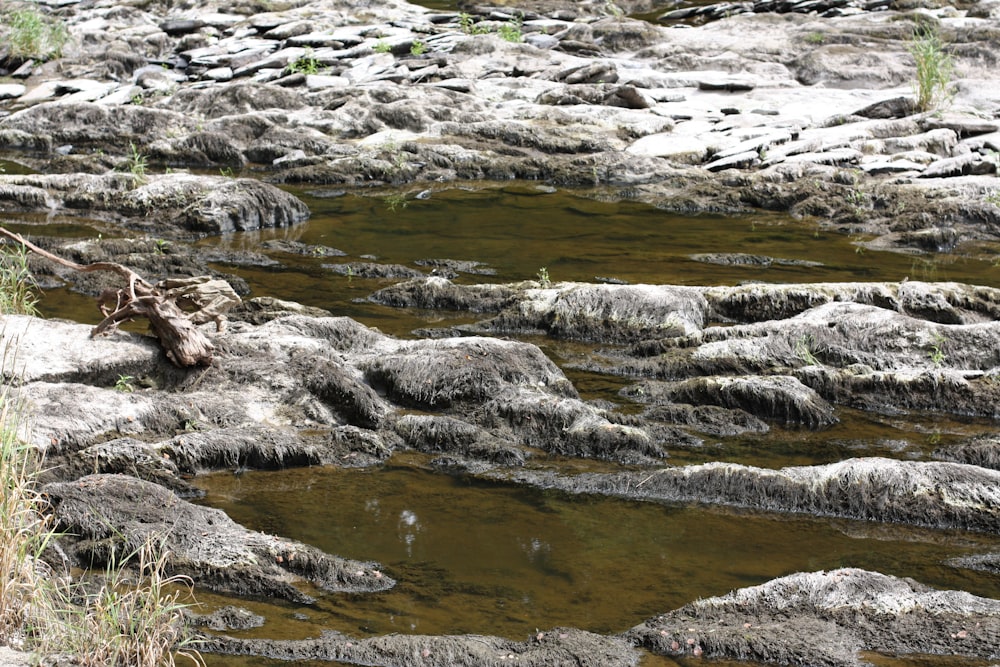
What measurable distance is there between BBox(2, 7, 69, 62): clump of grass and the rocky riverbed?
0.27 metres

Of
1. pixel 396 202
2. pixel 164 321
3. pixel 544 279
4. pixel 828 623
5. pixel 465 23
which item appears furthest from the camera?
pixel 465 23

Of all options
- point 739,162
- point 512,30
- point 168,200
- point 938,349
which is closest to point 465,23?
point 512,30

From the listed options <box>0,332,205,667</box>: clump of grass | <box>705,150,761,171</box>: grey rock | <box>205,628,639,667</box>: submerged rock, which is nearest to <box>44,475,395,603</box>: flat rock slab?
<box>0,332,205,667</box>: clump of grass

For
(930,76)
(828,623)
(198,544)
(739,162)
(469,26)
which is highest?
(930,76)

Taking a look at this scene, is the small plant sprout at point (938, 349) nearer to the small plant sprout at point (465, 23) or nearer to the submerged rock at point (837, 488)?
the submerged rock at point (837, 488)

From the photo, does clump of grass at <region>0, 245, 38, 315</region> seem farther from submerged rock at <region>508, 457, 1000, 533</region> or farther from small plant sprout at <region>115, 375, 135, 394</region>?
submerged rock at <region>508, 457, 1000, 533</region>

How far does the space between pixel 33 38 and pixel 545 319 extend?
60.5ft

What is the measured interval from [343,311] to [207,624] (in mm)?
5644

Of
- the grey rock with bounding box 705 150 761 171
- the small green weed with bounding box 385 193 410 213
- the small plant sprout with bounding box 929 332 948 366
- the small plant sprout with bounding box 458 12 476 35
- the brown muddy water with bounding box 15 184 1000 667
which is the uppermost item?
the small plant sprout with bounding box 458 12 476 35

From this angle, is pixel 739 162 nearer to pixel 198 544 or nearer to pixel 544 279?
pixel 544 279

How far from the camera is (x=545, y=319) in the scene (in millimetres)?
9945

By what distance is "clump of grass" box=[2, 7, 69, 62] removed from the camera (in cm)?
2361

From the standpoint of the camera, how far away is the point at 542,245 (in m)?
13.1

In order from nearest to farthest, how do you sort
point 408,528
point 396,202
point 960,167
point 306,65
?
point 408,528 < point 960,167 < point 396,202 < point 306,65
